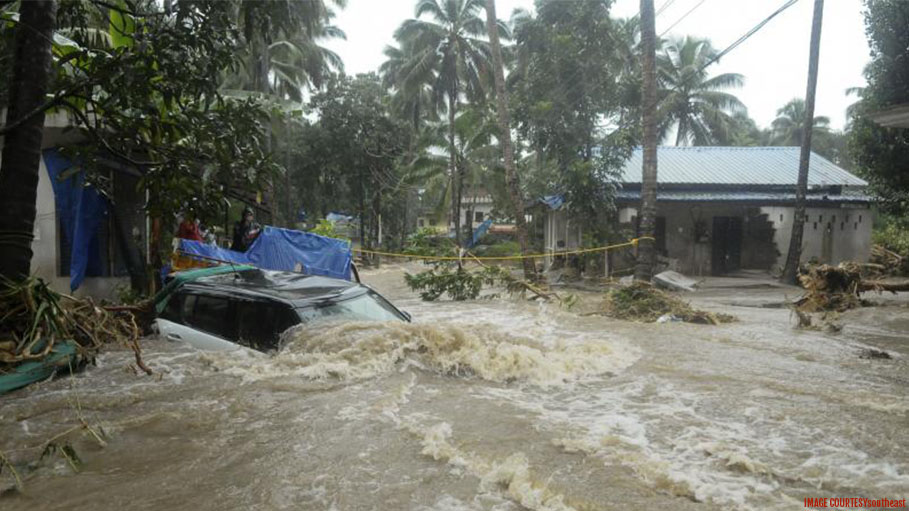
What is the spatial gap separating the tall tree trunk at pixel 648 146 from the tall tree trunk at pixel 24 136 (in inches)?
449

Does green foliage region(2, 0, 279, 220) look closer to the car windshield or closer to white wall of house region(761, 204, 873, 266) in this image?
the car windshield

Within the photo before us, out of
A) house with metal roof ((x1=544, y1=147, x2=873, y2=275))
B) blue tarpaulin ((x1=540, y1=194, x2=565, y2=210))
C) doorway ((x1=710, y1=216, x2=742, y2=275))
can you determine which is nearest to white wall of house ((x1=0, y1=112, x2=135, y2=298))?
blue tarpaulin ((x1=540, y1=194, x2=565, y2=210))

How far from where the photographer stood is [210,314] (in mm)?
6371

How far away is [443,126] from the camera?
1196 inches

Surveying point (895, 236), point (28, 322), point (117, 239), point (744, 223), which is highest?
point (744, 223)

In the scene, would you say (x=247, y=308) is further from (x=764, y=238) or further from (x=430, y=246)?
(x=430, y=246)

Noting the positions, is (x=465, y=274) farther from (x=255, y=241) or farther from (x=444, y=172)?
(x=444, y=172)

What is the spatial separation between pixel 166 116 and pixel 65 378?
2.82 metres

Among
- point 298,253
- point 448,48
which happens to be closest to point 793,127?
point 448,48

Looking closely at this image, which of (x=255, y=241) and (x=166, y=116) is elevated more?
(x=166, y=116)

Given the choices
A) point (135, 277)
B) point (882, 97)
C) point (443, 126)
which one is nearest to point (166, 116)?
point (135, 277)

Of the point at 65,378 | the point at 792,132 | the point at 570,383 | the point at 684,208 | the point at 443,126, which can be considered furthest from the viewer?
the point at 792,132

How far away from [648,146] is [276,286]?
402 inches

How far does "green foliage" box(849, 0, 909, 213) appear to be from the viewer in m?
13.2
